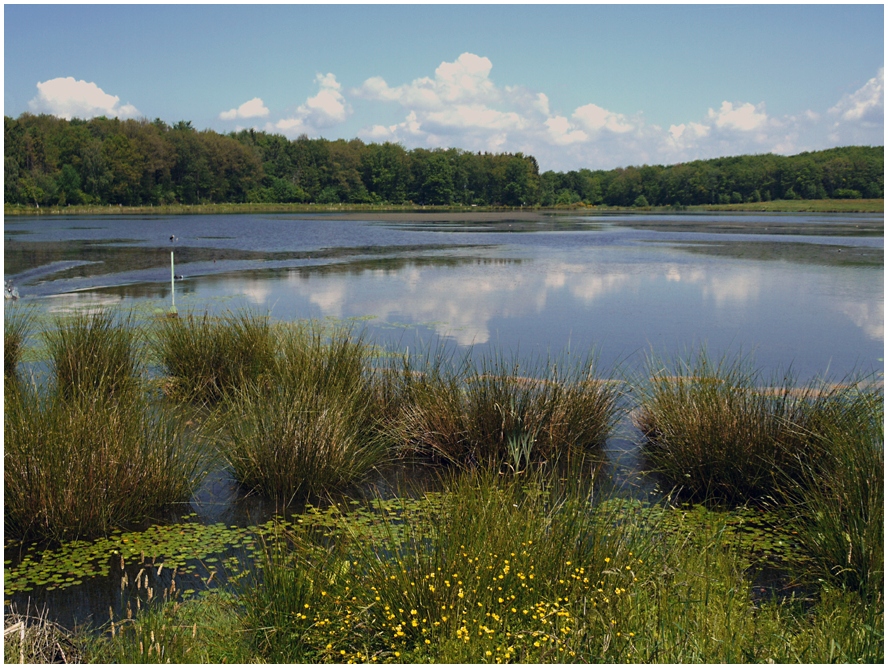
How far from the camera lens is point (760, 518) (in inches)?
213

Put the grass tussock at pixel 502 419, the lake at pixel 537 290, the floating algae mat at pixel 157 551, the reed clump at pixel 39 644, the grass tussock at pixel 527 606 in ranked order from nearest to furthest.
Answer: the grass tussock at pixel 527 606 → the reed clump at pixel 39 644 → the floating algae mat at pixel 157 551 → the grass tussock at pixel 502 419 → the lake at pixel 537 290

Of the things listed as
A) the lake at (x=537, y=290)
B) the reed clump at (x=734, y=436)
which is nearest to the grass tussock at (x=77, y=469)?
the reed clump at (x=734, y=436)

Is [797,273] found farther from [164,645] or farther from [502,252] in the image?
[164,645]

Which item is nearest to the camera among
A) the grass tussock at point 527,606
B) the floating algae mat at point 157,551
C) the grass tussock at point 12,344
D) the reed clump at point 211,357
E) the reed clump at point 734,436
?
the grass tussock at point 527,606

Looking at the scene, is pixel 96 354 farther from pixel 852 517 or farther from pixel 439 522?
pixel 852 517

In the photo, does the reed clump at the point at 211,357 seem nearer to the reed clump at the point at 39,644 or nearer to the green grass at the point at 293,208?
the reed clump at the point at 39,644

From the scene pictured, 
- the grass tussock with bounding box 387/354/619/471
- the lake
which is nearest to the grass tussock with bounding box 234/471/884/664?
the grass tussock with bounding box 387/354/619/471

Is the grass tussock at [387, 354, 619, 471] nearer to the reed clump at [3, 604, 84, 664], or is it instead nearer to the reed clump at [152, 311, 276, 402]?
the reed clump at [152, 311, 276, 402]

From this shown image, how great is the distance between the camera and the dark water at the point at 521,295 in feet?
34.8

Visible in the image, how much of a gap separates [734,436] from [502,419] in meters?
1.74

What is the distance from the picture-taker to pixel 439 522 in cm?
372

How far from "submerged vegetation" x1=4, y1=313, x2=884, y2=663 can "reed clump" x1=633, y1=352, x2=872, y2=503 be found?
0.02 metres

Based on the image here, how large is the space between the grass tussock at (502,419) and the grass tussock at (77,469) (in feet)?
7.02

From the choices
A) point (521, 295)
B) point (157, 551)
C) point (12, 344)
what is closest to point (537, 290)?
point (521, 295)
